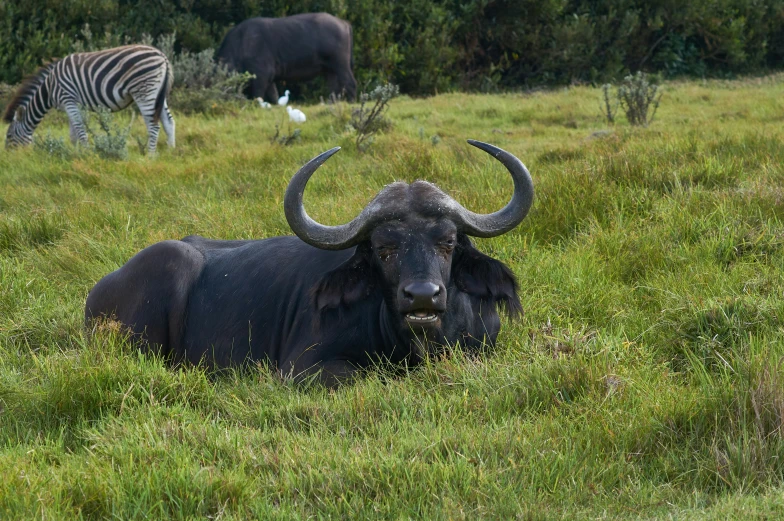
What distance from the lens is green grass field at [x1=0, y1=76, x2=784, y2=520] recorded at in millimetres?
3291

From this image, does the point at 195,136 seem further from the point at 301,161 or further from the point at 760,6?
the point at 760,6

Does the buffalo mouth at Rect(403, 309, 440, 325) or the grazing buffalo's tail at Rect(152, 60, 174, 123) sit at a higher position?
the buffalo mouth at Rect(403, 309, 440, 325)

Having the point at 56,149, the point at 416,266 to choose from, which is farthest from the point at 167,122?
the point at 416,266

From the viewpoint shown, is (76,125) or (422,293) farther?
(76,125)

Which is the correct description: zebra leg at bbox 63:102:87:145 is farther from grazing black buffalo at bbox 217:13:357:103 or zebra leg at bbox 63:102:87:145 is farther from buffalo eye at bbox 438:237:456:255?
buffalo eye at bbox 438:237:456:255

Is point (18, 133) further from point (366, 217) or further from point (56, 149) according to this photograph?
point (366, 217)

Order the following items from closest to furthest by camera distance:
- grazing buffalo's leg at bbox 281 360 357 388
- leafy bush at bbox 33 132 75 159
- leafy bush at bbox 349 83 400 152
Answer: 1. grazing buffalo's leg at bbox 281 360 357 388
2. leafy bush at bbox 349 83 400 152
3. leafy bush at bbox 33 132 75 159

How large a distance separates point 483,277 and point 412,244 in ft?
1.75

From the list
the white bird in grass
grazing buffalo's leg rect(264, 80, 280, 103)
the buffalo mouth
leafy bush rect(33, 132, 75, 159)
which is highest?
the buffalo mouth

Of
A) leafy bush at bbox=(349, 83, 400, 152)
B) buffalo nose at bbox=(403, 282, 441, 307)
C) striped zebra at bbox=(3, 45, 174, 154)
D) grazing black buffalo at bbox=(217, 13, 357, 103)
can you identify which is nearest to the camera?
buffalo nose at bbox=(403, 282, 441, 307)

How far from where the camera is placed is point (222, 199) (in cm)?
795

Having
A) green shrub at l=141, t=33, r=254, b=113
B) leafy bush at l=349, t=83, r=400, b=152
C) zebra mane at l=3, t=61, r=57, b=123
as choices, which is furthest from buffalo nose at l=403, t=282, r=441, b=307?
green shrub at l=141, t=33, r=254, b=113

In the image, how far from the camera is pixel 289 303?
17.5 feet

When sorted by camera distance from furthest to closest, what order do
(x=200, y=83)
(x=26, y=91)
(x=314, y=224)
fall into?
(x=200, y=83) < (x=26, y=91) < (x=314, y=224)
